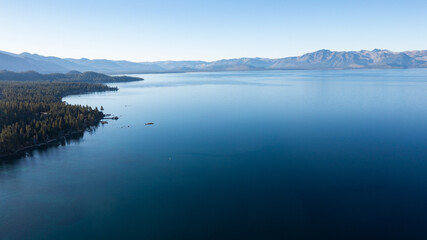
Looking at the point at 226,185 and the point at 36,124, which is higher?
the point at 36,124

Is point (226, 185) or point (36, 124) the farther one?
point (36, 124)

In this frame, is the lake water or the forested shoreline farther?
the forested shoreline

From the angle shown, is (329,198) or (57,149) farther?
(57,149)

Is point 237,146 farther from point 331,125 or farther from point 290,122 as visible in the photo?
point 331,125

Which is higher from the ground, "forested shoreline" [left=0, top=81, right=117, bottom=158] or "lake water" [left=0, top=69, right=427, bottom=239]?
"forested shoreline" [left=0, top=81, right=117, bottom=158]

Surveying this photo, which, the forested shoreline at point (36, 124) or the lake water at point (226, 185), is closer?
the lake water at point (226, 185)

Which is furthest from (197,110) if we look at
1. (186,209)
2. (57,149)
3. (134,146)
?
A: (186,209)

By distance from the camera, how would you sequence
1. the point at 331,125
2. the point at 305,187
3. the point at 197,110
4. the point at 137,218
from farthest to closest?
the point at 197,110
the point at 331,125
the point at 305,187
the point at 137,218

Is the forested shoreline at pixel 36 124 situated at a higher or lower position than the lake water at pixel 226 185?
higher
